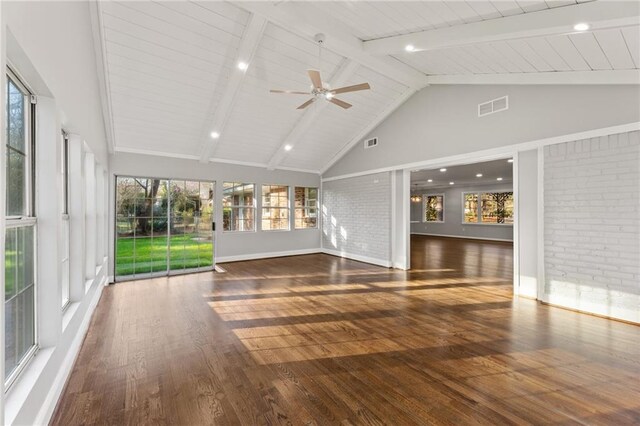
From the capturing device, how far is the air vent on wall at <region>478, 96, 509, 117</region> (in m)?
4.71

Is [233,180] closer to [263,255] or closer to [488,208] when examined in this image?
[263,255]

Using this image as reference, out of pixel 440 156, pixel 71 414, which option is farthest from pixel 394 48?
pixel 71 414

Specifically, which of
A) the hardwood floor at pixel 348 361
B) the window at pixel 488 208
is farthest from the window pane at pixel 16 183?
the window at pixel 488 208

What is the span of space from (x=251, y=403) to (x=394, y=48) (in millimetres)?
4590

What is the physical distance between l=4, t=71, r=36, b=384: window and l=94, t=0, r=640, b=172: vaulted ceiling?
2407 millimetres

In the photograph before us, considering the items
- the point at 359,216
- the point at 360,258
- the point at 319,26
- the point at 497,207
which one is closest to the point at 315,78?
the point at 319,26

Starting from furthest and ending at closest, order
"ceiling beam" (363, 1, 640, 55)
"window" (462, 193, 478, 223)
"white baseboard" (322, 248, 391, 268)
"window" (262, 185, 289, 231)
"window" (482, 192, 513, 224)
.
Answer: "window" (462, 193, 478, 223) < "window" (482, 192, 513, 224) < "window" (262, 185, 289, 231) < "white baseboard" (322, 248, 391, 268) < "ceiling beam" (363, 1, 640, 55)

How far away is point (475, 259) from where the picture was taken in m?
8.06

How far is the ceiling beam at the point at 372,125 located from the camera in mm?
6330

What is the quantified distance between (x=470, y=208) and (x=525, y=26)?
11.6m

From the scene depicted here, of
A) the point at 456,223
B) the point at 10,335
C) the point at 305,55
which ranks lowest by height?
the point at 10,335

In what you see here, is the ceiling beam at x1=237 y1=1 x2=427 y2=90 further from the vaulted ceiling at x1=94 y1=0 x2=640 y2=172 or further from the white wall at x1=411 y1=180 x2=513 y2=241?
the white wall at x1=411 y1=180 x2=513 y2=241

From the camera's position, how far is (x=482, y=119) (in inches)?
199

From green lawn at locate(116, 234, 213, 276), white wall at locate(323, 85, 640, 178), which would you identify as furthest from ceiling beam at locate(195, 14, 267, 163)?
white wall at locate(323, 85, 640, 178)
